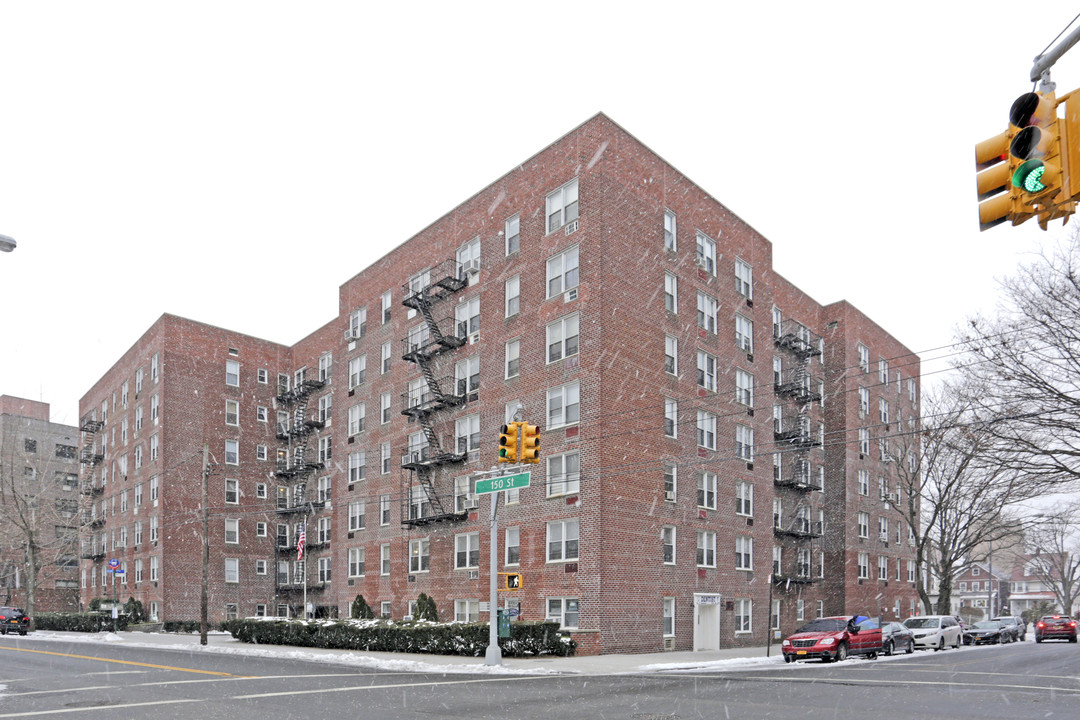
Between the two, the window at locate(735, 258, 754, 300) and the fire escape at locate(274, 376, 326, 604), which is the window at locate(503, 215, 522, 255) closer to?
the window at locate(735, 258, 754, 300)

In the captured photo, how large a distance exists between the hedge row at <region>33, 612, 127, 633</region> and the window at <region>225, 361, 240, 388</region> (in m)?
16.3

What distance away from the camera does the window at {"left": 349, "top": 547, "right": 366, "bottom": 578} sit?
4784 cm

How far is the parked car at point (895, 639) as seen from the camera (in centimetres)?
3516

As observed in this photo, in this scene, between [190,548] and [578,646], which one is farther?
[190,548]

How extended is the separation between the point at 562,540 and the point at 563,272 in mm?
10617

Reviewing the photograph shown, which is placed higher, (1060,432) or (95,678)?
(1060,432)

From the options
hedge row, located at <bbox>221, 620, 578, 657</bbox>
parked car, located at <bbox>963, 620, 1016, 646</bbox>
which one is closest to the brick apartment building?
hedge row, located at <bbox>221, 620, 578, 657</bbox>

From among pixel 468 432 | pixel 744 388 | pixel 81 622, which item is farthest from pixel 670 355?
pixel 81 622

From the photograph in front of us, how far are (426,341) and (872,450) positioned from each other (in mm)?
30336

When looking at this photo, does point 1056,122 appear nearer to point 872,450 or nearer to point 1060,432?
point 1060,432

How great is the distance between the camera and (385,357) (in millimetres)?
47844

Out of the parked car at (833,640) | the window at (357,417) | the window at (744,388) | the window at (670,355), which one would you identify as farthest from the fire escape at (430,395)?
the parked car at (833,640)

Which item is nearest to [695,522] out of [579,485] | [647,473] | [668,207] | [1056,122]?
[647,473]

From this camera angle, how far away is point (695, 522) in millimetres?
37719
